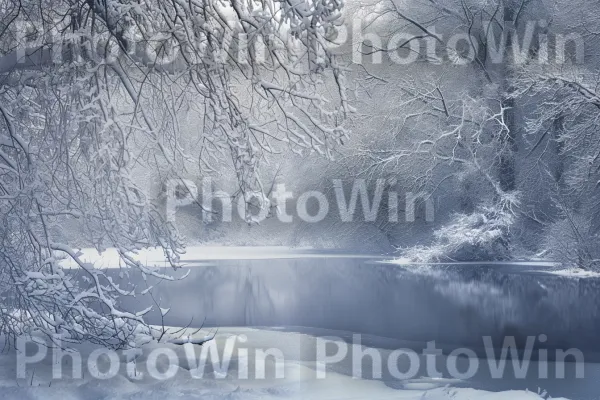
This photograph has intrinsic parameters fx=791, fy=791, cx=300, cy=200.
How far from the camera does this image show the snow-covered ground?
5.90 metres

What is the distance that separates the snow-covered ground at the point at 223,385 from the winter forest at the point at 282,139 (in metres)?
0.14

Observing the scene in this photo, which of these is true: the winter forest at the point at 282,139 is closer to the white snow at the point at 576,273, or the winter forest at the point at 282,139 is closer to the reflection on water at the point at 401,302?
the white snow at the point at 576,273

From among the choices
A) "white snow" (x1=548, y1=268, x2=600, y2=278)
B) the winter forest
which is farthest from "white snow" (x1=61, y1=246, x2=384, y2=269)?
"white snow" (x1=548, y1=268, x2=600, y2=278)

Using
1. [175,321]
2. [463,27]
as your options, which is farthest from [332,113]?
[463,27]

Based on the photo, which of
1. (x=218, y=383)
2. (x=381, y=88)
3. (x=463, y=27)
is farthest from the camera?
(x=381, y=88)

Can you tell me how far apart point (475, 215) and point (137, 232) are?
14.3m

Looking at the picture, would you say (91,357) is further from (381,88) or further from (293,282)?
(381,88)

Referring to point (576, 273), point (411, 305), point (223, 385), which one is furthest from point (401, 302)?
point (223, 385)

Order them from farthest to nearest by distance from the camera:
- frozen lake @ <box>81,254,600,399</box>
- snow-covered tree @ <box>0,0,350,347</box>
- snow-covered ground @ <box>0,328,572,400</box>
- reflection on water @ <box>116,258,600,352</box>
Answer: reflection on water @ <box>116,258,600,352</box>
frozen lake @ <box>81,254,600,399</box>
snow-covered ground @ <box>0,328,572,400</box>
snow-covered tree @ <box>0,0,350,347</box>

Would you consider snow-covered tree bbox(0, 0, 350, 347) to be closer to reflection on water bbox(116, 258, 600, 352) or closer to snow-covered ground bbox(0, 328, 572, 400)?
snow-covered ground bbox(0, 328, 572, 400)

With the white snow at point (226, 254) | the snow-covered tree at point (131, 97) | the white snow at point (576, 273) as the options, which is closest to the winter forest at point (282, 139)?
the snow-covered tree at point (131, 97)

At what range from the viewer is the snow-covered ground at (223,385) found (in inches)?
232

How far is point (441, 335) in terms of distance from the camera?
10.2 metres

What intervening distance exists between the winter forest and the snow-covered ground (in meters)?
0.14
